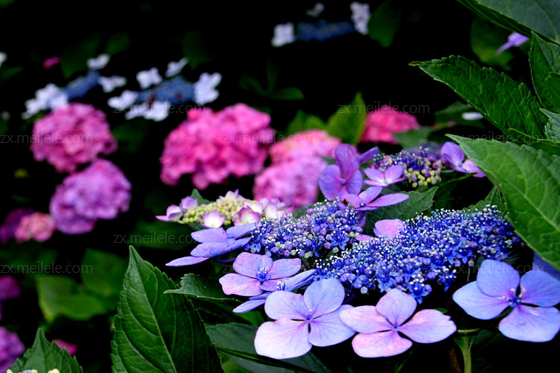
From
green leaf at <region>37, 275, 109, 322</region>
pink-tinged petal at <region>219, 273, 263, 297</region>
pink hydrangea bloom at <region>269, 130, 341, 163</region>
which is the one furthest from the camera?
green leaf at <region>37, 275, 109, 322</region>

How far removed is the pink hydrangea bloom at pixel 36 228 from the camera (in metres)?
2.35

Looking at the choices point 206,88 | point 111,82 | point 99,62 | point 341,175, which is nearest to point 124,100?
point 111,82

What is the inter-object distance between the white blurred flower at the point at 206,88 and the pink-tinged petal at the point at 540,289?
1781mm

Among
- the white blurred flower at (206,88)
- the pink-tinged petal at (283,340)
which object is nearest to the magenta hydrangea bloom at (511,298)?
the pink-tinged petal at (283,340)

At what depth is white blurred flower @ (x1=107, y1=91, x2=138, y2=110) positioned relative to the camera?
2342mm

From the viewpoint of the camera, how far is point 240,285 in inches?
18.6

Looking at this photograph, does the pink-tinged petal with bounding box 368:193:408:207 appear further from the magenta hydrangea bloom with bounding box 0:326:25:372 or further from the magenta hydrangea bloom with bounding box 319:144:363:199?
the magenta hydrangea bloom with bounding box 0:326:25:372

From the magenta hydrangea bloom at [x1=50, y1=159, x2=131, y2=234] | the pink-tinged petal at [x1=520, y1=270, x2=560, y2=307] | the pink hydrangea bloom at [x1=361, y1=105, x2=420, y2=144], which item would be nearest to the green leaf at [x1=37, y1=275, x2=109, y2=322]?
the magenta hydrangea bloom at [x1=50, y1=159, x2=131, y2=234]

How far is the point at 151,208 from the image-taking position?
2.05 m

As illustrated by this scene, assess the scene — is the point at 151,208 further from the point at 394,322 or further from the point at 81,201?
the point at 394,322

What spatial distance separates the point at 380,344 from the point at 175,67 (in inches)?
79.9

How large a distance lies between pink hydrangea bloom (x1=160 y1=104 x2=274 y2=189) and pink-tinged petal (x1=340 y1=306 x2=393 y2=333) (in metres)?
1.38

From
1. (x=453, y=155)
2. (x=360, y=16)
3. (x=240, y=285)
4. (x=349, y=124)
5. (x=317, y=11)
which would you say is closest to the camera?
(x=240, y=285)

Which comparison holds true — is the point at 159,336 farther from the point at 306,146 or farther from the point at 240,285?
the point at 306,146
